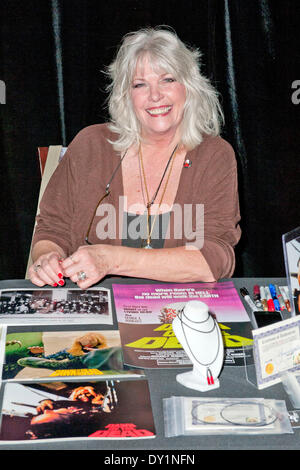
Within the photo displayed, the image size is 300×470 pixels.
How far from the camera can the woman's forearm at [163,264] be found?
1.81 metres

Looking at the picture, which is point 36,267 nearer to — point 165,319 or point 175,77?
point 165,319

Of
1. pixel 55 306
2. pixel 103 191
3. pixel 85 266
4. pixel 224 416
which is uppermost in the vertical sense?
pixel 103 191

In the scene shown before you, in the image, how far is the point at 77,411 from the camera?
3.96 ft

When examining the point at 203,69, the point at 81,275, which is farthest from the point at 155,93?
the point at 203,69

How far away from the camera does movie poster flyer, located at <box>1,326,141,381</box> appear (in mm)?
1350

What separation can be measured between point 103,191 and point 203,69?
117 centimetres

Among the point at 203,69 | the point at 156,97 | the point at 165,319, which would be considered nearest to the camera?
the point at 165,319

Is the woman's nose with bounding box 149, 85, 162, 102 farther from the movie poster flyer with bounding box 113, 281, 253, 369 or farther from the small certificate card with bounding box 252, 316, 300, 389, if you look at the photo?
the small certificate card with bounding box 252, 316, 300, 389

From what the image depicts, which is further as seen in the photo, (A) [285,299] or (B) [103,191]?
(B) [103,191]

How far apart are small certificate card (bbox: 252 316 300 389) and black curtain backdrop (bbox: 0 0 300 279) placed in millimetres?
1804

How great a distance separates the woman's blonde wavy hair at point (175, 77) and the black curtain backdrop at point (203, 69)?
2.10ft

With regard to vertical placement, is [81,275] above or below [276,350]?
above

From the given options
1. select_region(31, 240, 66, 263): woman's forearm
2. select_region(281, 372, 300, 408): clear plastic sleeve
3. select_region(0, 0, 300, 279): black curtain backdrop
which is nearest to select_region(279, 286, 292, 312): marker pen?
select_region(281, 372, 300, 408): clear plastic sleeve
